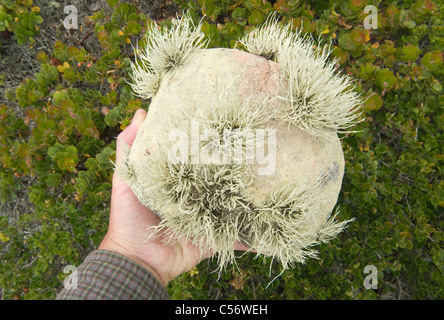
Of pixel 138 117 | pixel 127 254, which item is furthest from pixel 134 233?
pixel 138 117

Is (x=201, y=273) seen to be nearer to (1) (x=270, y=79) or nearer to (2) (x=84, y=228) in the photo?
(2) (x=84, y=228)

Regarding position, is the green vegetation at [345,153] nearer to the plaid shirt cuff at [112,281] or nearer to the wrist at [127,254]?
the wrist at [127,254]

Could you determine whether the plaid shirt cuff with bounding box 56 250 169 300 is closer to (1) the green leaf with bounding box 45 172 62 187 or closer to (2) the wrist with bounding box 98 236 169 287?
(2) the wrist with bounding box 98 236 169 287

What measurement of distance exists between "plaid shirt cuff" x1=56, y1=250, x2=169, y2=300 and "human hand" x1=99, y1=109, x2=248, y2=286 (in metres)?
0.10

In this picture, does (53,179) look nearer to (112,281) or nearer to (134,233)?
(134,233)

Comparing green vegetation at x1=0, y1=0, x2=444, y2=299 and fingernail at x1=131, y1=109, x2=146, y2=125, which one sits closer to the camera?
fingernail at x1=131, y1=109, x2=146, y2=125

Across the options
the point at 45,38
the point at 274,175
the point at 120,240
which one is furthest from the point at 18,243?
the point at 274,175

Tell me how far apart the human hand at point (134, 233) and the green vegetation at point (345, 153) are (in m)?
0.22

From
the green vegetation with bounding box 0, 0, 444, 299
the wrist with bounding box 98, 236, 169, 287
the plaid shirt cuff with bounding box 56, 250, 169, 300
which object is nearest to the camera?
the plaid shirt cuff with bounding box 56, 250, 169, 300

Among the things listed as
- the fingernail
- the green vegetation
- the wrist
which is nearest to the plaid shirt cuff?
the wrist

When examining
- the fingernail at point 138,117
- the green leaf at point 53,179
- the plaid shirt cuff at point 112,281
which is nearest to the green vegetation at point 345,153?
the green leaf at point 53,179

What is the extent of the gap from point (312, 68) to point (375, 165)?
3.27 feet

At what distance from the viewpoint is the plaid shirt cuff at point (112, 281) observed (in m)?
1.63

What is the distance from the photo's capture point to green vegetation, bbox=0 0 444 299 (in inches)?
84.0
